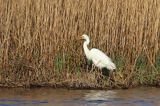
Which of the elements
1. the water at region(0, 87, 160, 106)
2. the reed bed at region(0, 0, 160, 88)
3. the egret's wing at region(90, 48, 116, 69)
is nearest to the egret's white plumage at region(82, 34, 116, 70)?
the egret's wing at region(90, 48, 116, 69)

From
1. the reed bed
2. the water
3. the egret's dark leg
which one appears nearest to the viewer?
the water

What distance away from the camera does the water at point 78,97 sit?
7566 mm

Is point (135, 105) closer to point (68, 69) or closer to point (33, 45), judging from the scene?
point (68, 69)

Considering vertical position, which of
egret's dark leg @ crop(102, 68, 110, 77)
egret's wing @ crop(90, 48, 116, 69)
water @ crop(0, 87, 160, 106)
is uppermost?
egret's wing @ crop(90, 48, 116, 69)

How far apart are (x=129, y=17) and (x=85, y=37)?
0.99 metres

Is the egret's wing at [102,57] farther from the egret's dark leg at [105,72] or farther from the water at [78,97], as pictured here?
the water at [78,97]

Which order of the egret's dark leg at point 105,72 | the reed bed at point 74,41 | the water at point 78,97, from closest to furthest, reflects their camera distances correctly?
1. the water at point 78,97
2. the reed bed at point 74,41
3. the egret's dark leg at point 105,72

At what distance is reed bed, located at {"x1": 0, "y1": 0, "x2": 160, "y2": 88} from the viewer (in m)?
8.55

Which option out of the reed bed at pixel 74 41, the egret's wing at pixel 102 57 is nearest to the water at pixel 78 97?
the reed bed at pixel 74 41

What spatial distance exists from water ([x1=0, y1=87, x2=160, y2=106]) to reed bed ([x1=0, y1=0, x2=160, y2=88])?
0.20 meters

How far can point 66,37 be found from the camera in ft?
28.8

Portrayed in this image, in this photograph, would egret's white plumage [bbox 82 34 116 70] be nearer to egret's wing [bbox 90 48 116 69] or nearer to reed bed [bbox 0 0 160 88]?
egret's wing [bbox 90 48 116 69]

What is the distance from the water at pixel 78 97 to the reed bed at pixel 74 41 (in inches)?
7.7

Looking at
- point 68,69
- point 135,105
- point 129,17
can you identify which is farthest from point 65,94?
point 129,17
